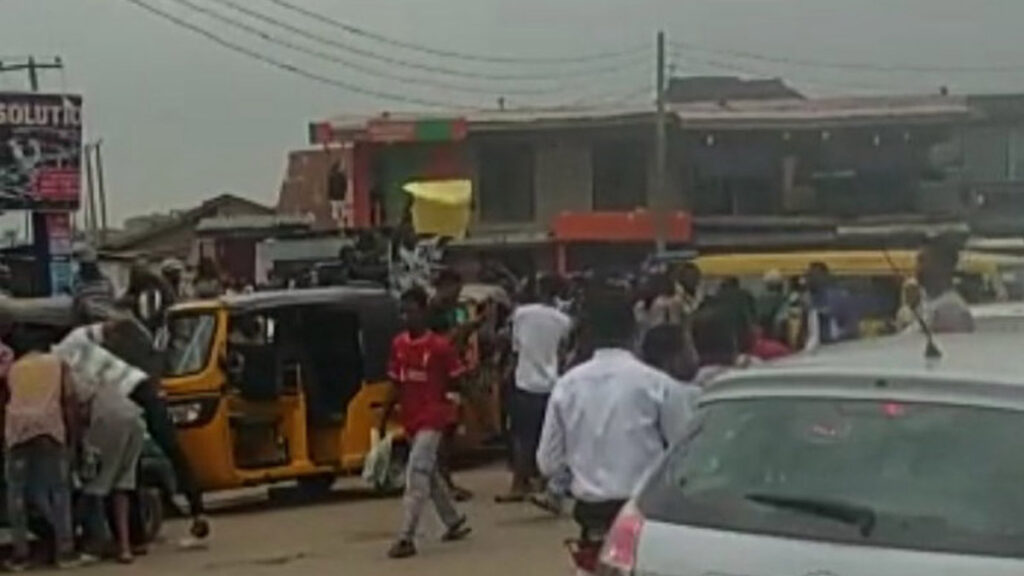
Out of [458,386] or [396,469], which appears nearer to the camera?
[458,386]

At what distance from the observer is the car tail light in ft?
18.7

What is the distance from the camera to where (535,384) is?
15570 millimetres

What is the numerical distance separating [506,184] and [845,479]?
39.9 meters

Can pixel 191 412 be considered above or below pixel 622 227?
below

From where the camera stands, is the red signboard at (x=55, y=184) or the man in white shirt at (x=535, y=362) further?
the red signboard at (x=55, y=184)

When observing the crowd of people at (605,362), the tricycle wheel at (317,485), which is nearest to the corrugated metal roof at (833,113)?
the crowd of people at (605,362)

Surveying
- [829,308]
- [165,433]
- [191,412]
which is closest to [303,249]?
[829,308]

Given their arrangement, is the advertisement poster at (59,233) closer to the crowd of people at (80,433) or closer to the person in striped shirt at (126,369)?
the person in striped shirt at (126,369)

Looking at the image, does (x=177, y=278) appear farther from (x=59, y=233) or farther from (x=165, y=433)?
(x=165, y=433)

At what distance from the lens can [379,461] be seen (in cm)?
1678

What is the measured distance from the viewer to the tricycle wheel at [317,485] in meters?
17.5

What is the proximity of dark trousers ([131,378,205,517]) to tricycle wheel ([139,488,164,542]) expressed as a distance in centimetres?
31

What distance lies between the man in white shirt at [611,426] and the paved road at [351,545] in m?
3.31

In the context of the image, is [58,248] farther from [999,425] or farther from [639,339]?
[999,425]
